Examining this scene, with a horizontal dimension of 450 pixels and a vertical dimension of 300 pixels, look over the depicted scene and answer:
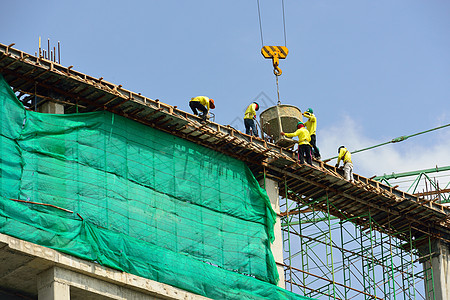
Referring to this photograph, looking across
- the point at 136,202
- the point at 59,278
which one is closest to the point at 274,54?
the point at 136,202

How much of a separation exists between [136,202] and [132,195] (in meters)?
0.28

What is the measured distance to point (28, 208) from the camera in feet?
118

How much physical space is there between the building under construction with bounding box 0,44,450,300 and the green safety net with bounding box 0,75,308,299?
1.8 inches

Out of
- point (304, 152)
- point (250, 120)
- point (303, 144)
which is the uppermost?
point (250, 120)

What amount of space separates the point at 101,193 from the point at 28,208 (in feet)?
10.4

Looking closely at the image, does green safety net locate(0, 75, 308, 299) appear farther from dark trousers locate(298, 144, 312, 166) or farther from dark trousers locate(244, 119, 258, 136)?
dark trousers locate(298, 144, 312, 166)

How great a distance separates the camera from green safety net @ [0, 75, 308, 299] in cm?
3662

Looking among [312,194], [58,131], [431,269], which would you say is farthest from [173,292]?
[431,269]

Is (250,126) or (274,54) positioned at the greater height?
(274,54)

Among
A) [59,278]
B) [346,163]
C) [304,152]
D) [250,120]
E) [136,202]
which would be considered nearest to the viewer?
[59,278]

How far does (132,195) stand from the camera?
39.3 metres

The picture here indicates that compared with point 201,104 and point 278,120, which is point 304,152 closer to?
point 278,120

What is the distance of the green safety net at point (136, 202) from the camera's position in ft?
120

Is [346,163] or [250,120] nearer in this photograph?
[250,120]
